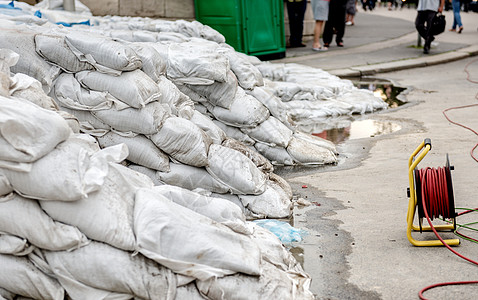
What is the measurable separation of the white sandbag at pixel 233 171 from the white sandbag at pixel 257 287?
1.33m

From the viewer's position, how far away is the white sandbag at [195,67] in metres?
4.83

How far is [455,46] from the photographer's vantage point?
13680mm

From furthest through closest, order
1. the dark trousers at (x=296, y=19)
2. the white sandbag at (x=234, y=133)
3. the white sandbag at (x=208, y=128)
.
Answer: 1. the dark trousers at (x=296, y=19)
2. the white sandbag at (x=234, y=133)
3. the white sandbag at (x=208, y=128)

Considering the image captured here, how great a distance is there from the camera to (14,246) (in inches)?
103

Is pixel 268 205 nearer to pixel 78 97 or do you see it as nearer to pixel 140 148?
pixel 140 148

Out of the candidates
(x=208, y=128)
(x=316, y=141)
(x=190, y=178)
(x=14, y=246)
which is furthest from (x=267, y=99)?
(x=14, y=246)

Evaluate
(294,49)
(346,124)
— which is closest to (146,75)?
(346,124)

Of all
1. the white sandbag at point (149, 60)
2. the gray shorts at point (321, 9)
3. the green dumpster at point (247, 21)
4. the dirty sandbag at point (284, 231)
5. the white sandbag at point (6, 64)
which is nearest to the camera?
the white sandbag at point (6, 64)

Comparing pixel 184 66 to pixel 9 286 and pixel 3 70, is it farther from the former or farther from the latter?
pixel 9 286

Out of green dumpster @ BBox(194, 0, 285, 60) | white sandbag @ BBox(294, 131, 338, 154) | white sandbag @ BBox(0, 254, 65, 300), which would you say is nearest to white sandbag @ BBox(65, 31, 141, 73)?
white sandbag @ BBox(0, 254, 65, 300)

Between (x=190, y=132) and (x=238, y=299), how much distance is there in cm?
155

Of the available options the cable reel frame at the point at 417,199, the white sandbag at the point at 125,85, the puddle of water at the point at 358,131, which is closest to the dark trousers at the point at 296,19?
the puddle of water at the point at 358,131

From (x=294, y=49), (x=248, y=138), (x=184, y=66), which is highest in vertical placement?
(x=184, y=66)

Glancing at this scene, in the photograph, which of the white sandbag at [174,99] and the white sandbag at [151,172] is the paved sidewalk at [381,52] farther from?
the white sandbag at [151,172]
